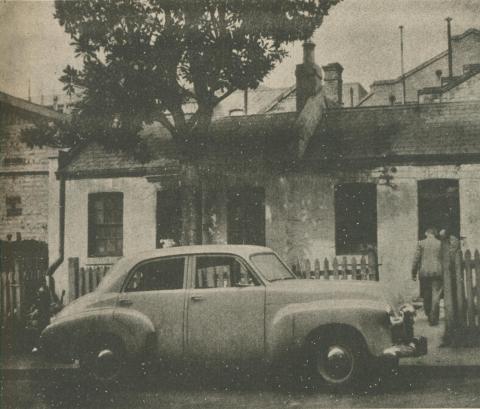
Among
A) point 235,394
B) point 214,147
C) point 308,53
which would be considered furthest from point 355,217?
point 235,394

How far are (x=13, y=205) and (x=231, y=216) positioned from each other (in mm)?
7564

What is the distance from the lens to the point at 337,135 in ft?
54.0

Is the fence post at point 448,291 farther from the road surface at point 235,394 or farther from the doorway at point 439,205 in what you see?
the doorway at point 439,205

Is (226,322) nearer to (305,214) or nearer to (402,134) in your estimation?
(305,214)

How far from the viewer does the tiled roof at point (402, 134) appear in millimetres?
14727

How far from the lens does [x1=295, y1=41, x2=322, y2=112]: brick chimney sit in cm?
1684

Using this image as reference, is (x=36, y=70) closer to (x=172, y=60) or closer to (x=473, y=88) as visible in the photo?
(x=172, y=60)

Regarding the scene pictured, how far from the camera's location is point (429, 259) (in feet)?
33.0

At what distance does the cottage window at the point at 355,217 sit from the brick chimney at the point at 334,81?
884cm

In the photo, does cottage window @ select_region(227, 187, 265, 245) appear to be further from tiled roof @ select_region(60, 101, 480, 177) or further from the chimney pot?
the chimney pot

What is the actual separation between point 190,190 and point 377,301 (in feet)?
23.5

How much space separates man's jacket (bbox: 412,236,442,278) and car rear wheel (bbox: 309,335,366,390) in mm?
4197

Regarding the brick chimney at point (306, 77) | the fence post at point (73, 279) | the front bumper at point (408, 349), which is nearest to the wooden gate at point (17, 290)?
the fence post at point (73, 279)

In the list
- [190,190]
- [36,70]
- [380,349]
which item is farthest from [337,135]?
[380,349]
